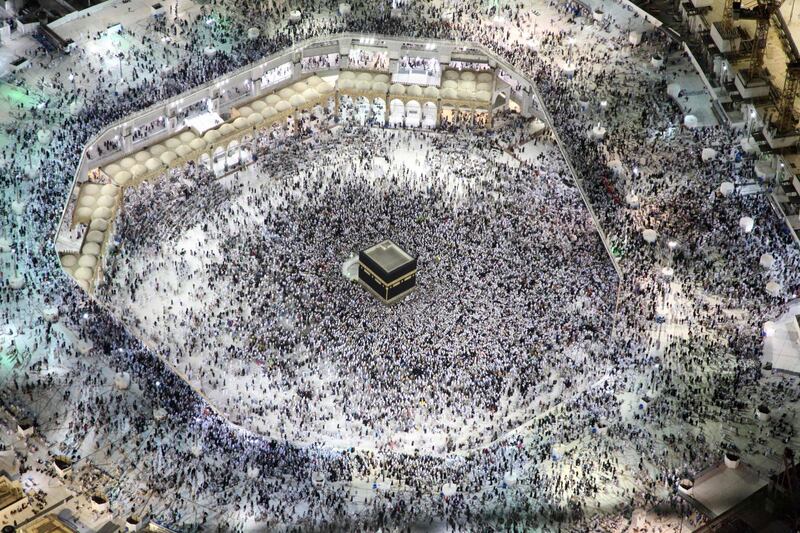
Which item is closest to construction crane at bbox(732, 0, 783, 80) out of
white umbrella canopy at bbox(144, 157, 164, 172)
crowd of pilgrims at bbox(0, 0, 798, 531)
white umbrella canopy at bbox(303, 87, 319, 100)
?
crowd of pilgrims at bbox(0, 0, 798, 531)

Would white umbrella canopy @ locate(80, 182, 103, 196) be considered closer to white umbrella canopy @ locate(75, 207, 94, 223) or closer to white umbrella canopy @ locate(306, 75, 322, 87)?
white umbrella canopy @ locate(75, 207, 94, 223)

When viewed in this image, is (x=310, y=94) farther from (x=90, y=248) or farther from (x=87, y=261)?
(x=87, y=261)

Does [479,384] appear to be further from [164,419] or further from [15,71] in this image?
[15,71]

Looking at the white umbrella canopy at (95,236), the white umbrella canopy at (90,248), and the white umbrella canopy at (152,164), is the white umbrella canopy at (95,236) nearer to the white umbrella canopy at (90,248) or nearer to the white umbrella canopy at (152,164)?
the white umbrella canopy at (90,248)

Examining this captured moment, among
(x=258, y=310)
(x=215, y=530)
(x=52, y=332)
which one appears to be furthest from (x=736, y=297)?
(x=52, y=332)

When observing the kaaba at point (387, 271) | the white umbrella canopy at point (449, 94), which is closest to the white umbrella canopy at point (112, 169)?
the kaaba at point (387, 271)
